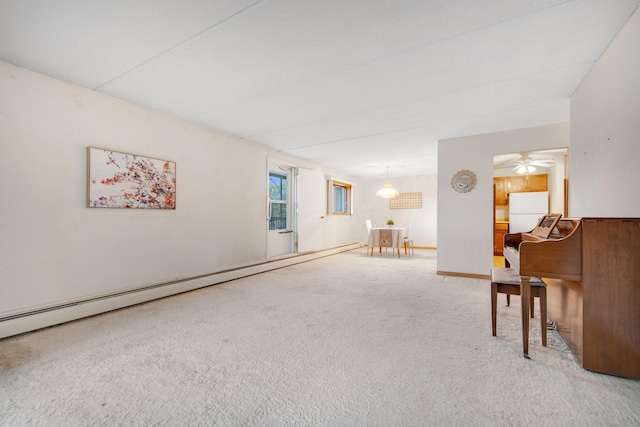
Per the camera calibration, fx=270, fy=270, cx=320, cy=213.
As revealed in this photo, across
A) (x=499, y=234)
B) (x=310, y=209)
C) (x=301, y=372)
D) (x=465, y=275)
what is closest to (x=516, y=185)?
(x=499, y=234)

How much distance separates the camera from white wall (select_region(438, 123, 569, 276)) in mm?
4127

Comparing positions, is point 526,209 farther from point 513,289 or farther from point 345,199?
point 513,289

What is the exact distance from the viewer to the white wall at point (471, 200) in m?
4.13

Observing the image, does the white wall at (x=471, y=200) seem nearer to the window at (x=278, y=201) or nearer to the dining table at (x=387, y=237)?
the dining table at (x=387, y=237)

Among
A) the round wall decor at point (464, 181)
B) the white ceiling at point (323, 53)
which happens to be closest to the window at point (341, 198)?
the round wall decor at point (464, 181)

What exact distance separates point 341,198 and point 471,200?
431 cm

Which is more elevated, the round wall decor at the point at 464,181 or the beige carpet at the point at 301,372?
the round wall decor at the point at 464,181

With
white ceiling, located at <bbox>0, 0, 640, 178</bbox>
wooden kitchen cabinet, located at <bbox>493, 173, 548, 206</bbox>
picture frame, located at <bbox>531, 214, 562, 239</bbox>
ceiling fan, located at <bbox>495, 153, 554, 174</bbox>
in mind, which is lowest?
picture frame, located at <bbox>531, 214, 562, 239</bbox>

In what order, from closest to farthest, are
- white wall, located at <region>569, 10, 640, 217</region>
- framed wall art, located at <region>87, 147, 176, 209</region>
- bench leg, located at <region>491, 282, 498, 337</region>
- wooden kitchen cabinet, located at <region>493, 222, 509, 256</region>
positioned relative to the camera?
white wall, located at <region>569, 10, 640, 217</region> < bench leg, located at <region>491, 282, 498, 337</region> < framed wall art, located at <region>87, 147, 176, 209</region> < wooden kitchen cabinet, located at <region>493, 222, 509, 256</region>

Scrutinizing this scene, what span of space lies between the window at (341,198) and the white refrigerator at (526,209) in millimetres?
4118

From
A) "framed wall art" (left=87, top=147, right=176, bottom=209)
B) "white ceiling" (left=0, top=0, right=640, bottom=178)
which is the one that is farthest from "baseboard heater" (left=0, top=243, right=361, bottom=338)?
"white ceiling" (left=0, top=0, right=640, bottom=178)

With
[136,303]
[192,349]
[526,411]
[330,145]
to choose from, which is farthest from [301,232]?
[526,411]

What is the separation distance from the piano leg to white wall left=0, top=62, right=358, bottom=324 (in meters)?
3.66

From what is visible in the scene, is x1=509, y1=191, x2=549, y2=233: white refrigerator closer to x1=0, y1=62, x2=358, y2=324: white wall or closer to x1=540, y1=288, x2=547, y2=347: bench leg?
x1=540, y1=288, x2=547, y2=347: bench leg
